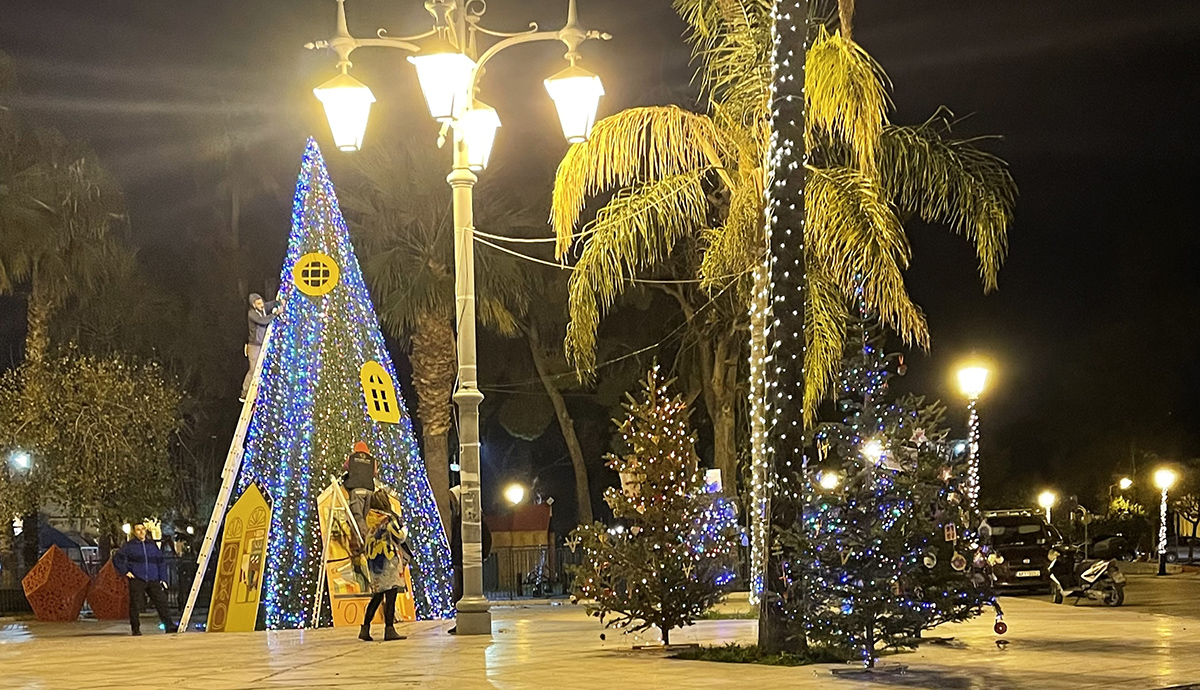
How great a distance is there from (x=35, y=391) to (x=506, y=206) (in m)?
10.5

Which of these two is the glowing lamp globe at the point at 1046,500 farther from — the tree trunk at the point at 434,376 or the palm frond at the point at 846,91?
the palm frond at the point at 846,91

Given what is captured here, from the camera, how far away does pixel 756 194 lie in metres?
18.4

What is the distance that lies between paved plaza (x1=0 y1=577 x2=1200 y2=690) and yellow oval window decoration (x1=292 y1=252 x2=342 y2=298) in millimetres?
4938

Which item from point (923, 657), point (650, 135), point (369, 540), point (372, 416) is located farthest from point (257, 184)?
point (923, 657)

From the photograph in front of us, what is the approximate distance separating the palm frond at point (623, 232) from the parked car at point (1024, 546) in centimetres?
1150

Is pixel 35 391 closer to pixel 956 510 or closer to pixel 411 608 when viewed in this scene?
pixel 411 608

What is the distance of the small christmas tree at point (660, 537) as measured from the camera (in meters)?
13.0

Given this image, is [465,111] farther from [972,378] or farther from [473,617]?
[972,378]

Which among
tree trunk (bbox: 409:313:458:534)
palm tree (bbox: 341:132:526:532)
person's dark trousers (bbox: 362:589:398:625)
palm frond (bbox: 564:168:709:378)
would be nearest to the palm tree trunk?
person's dark trousers (bbox: 362:589:398:625)

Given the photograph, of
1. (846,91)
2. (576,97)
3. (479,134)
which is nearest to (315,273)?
(479,134)

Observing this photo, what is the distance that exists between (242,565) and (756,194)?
8.09 meters

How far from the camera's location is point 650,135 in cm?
1797

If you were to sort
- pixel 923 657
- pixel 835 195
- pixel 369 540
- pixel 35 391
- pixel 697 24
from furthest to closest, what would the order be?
1. pixel 35 391
2. pixel 697 24
3. pixel 835 195
4. pixel 369 540
5. pixel 923 657

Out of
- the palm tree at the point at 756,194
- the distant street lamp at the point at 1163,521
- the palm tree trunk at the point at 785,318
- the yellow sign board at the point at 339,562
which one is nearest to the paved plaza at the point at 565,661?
the palm tree trunk at the point at 785,318
